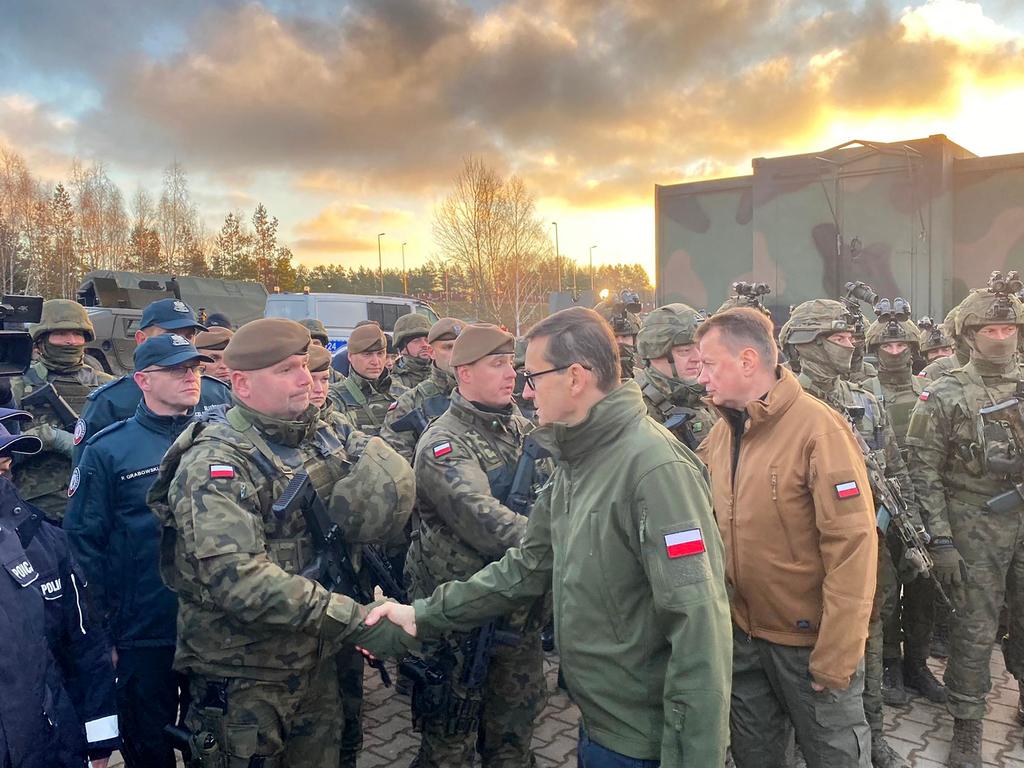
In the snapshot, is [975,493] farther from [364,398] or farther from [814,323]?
[364,398]

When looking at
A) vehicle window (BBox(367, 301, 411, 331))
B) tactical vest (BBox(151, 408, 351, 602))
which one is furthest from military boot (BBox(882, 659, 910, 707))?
vehicle window (BBox(367, 301, 411, 331))

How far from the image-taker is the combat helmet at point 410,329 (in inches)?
Answer: 292

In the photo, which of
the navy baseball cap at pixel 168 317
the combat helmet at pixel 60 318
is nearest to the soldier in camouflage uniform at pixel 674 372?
the navy baseball cap at pixel 168 317

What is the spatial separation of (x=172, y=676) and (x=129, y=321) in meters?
10.5

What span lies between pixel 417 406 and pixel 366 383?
1610 millimetres

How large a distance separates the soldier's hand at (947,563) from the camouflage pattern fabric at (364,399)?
167 inches

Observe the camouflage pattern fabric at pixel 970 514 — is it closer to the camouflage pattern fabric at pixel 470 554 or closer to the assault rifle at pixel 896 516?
the assault rifle at pixel 896 516

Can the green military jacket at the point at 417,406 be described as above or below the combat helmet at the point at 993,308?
→ below

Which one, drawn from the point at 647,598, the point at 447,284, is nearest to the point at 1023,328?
the point at 647,598

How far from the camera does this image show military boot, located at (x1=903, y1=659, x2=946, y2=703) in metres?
4.71

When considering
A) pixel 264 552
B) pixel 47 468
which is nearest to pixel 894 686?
pixel 264 552

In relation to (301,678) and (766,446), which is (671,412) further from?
(301,678)

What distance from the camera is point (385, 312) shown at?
17375 millimetres

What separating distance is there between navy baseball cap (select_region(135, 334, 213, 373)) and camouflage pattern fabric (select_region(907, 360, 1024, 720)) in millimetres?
4160
